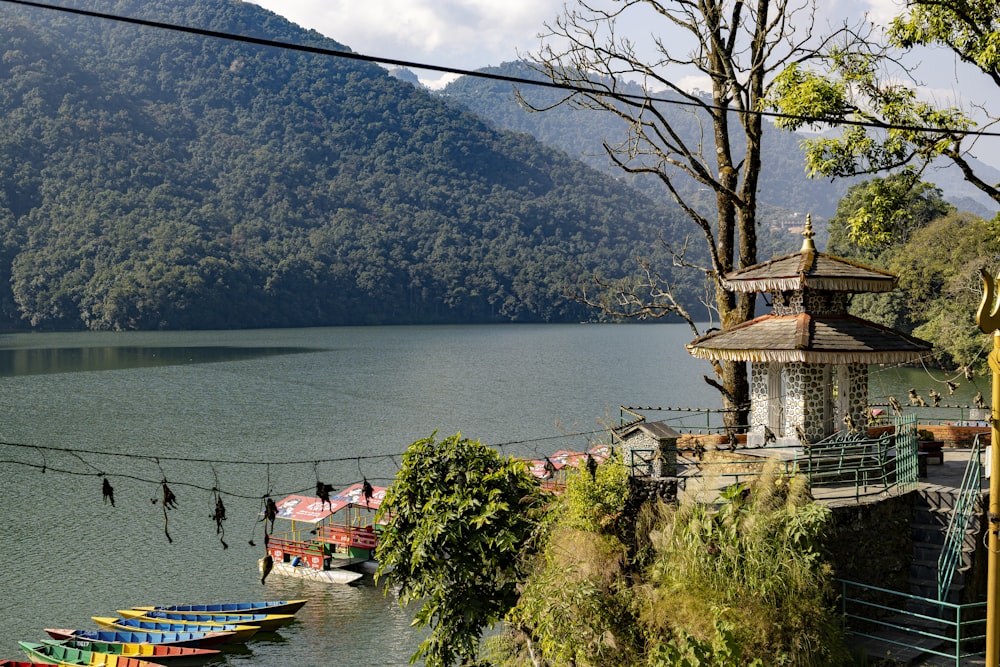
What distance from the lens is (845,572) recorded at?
12.7 meters

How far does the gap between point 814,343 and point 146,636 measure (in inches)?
616

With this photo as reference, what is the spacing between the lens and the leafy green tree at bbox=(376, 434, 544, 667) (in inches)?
522

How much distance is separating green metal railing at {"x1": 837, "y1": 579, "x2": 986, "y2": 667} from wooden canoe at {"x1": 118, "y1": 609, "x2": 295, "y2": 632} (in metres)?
14.2

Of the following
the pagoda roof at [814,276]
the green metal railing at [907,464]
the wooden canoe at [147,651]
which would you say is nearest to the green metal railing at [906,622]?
the green metal railing at [907,464]

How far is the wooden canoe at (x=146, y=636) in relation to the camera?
2016 centimetres

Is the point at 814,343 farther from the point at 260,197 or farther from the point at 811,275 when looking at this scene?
the point at 260,197

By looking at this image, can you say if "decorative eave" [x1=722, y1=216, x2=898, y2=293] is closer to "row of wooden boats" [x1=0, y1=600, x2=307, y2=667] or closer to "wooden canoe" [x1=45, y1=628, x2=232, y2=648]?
"row of wooden boats" [x1=0, y1=600, x2=307, y2=667]

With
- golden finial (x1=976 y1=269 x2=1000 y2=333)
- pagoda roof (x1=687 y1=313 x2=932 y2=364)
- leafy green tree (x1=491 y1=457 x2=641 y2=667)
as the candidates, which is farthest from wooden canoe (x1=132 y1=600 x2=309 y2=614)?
golden finial (x1=976 y1=269 x2=1000 y2=333)

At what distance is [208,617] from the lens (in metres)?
21.7

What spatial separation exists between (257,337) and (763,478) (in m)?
101

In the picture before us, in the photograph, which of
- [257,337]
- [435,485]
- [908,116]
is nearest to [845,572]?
[435,485]

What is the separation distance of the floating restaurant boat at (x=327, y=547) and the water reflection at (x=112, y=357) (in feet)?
164

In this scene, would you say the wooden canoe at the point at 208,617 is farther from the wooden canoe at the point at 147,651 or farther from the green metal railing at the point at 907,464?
the green metal railing at the point at 907,464

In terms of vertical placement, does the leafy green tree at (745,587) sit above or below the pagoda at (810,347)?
below
